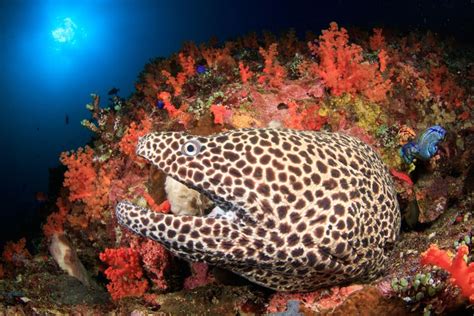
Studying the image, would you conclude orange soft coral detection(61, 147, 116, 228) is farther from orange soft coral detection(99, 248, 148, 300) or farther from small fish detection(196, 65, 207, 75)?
small fish detection(196, 65, 207, 75)

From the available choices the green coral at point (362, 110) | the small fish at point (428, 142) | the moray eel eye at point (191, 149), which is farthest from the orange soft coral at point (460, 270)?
the green coral at point (362, 110)

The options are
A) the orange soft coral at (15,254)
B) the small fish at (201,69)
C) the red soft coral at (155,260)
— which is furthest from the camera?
the small fish at (201,69)

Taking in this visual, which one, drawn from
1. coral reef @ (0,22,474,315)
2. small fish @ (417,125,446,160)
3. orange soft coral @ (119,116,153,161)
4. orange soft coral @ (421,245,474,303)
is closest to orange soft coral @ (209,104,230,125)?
coral reef @ (0,22,474,315)

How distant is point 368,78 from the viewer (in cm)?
703

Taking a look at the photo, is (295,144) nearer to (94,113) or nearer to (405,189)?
(405,189)

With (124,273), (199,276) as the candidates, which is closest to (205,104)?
(199,276)

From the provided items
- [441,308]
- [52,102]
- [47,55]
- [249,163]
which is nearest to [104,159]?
[249,163]

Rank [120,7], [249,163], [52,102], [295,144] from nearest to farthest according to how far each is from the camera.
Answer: [249,163] → [295,144] → [120,7] → [52,102]

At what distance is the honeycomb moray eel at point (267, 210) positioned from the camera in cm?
348

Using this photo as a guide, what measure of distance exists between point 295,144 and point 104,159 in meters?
5.09

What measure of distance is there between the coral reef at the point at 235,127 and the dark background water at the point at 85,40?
44.8 metres

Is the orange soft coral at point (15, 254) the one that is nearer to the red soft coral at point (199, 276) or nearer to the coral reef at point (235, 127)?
the coral reef at point (235, 127)

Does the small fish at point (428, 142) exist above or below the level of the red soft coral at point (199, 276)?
above

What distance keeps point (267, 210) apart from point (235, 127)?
293 cm
